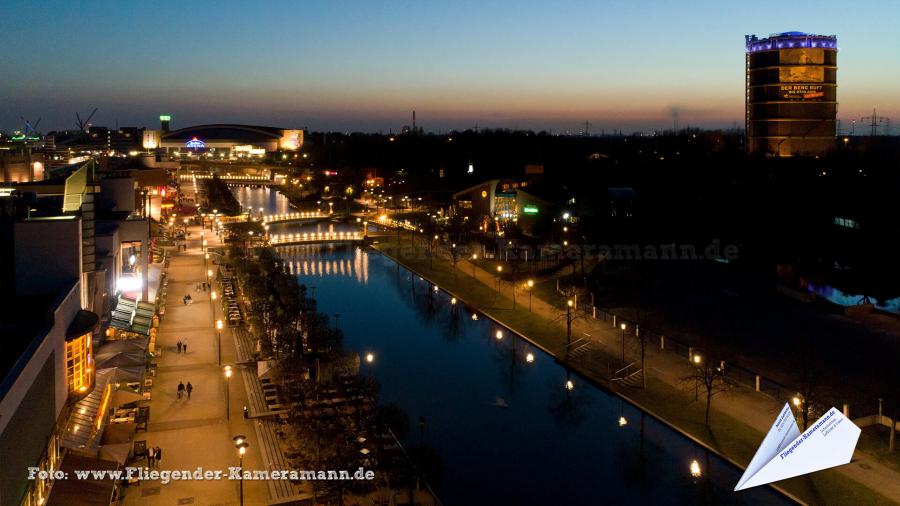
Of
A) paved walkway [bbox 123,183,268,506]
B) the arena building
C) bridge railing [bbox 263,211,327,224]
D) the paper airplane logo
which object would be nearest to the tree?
the paper airplane logo

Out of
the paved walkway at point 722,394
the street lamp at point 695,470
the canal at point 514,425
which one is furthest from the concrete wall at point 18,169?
the street lamp at point 695,470

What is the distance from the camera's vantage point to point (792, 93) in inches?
905

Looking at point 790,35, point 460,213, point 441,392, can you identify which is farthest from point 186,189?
point 441,392

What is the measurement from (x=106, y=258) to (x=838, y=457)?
8.09 metres

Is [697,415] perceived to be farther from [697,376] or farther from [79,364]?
[79,364]

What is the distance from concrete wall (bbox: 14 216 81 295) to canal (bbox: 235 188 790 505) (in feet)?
11.5

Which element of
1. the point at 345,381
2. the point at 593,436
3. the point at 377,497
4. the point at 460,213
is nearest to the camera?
the point at 377,497

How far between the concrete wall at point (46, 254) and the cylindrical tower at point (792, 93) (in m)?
21.9

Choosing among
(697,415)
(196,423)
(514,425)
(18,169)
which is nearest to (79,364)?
(196,423)

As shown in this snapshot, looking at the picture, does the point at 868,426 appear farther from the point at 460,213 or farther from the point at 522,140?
the point at 522,140

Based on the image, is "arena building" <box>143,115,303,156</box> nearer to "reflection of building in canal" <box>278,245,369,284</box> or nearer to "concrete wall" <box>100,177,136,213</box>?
"reflection of building in canal" <box>278,245,369,284</box>

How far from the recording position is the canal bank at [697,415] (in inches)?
215

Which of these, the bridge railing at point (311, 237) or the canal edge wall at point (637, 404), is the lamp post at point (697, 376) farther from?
the bridge railing at point (311, 237)

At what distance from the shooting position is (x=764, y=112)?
23.5 meters
